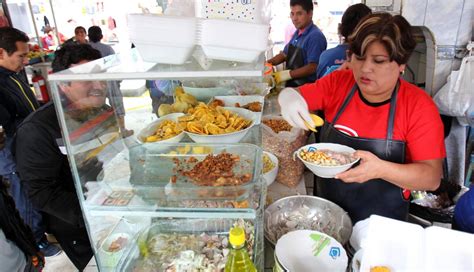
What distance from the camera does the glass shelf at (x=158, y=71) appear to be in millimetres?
853

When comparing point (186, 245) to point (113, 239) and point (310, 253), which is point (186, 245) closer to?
point (113, 239)

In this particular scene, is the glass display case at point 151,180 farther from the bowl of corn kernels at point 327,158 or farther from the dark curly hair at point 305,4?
the dark curly hair at point 305,4

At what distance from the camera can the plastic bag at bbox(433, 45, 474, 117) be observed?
2.34 meters

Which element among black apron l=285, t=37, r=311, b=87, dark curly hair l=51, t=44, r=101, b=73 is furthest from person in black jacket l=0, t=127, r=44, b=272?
black apron l=285, t=37, r=311, b=87

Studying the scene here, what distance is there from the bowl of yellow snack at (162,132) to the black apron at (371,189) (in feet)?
2.50

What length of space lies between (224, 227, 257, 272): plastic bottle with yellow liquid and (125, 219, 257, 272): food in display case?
0.61 ft

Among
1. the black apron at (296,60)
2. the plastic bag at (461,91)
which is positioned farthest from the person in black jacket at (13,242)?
the plastic bag at (461,91)

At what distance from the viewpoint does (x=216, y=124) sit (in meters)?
1.47

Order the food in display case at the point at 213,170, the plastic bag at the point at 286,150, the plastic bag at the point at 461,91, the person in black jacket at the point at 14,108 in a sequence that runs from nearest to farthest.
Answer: the food in display case at the point at 213,170
the plastic bag at the point at 286,150
the plastic bag at the point at 461,91
the person in black jacket at the point at 14,108

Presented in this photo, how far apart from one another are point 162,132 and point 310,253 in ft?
2.60

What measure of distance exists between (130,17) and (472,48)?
2590 millimetres

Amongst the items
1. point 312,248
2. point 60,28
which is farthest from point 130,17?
point 60,28

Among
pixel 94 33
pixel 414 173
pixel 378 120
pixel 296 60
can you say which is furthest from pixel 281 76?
pixel 94 33

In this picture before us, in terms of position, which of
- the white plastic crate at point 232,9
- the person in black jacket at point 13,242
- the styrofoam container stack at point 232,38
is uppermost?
the white plastic crate at point 232,9
